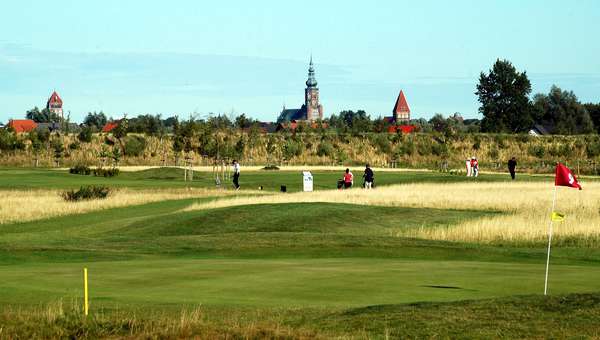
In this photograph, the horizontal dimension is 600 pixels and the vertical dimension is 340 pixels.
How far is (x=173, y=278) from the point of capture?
19.2m

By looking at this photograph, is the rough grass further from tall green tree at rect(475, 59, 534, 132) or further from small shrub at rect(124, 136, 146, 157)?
tall green tree at rect(475, 59, 534, 132)

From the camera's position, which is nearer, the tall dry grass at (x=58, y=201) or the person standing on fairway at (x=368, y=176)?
the tall dry grass at (x=58, y=201)

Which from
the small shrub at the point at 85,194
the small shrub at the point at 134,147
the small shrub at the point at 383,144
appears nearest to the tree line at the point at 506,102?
the small shrub at the point at 383,144

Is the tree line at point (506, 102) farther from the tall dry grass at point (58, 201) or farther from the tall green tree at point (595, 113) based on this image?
the tall dry grass at point (58, 201)

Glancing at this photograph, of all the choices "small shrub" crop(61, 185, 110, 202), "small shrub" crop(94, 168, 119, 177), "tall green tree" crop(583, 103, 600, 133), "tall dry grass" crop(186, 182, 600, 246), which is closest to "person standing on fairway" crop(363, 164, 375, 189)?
"tall dry grass" crop(186, 182, 600, 246)

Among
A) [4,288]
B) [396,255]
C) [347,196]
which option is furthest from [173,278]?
[347,196]

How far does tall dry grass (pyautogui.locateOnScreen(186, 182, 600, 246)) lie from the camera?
3275 centimetres

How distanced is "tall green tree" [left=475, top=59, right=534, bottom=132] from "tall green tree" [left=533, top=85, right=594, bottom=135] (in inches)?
164

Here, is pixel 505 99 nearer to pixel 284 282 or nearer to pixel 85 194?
pixel 85 194

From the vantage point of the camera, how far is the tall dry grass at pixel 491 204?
3275 cm

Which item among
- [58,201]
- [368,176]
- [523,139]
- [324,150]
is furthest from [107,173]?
[523,139]

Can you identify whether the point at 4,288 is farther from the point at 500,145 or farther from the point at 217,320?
the point at 500,145

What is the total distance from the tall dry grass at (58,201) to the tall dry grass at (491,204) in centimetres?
531

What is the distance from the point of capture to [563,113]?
169 m
